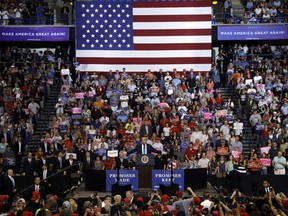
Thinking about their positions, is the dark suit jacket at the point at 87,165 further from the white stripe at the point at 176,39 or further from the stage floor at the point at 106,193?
the white stripe at the point at 176,39

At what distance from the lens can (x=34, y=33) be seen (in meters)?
48.3

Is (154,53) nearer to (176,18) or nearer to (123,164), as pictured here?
(176,18)

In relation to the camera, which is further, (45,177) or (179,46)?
(179,46)

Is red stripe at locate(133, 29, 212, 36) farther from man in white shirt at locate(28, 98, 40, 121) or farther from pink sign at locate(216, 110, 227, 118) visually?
man in white shirt at locate(28, 98, 40, 121)

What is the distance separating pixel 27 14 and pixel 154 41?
7049 millimetres

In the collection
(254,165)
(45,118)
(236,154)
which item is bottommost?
(254,165)

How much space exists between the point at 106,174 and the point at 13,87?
11.9 metres

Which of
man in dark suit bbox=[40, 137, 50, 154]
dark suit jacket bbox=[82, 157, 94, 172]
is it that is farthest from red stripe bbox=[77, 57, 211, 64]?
dark suit jacket bbox=[82, 157, 94, 172]

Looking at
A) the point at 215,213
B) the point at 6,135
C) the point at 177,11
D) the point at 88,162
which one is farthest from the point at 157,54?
the point at 215,213

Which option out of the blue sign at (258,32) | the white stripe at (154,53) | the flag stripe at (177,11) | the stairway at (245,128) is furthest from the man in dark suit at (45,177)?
the blue sign at (258,32)

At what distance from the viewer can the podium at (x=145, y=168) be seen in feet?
108

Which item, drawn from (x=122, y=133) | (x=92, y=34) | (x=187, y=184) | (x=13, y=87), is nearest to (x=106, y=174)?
(x=187, y=184)

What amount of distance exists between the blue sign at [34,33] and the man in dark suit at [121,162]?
48.3ft

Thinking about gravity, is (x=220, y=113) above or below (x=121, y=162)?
above
